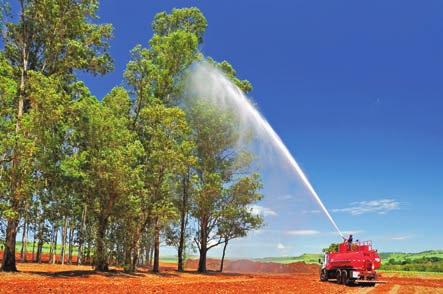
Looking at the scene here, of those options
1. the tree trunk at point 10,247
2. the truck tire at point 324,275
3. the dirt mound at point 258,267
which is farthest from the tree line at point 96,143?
the dirt mound at point 258,267

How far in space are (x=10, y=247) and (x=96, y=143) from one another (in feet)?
36.1

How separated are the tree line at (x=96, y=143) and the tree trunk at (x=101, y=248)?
0.31 feet

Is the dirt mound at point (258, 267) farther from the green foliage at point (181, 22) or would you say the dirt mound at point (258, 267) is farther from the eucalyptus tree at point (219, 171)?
the green foliage at point (181, 22)

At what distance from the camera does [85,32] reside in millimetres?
39281

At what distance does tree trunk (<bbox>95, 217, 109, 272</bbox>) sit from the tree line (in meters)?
0.09

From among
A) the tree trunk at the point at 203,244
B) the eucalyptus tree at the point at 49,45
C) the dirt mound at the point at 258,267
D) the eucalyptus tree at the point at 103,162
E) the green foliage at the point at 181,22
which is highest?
the green foliage at the point at 181,22

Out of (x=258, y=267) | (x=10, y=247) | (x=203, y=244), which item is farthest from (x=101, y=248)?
(x=258, y=267)

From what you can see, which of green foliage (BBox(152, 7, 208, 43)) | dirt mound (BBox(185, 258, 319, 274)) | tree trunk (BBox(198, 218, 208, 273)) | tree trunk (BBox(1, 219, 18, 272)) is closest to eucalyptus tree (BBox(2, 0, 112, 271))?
tree trunk (BBox(1, 219, 18, 272))

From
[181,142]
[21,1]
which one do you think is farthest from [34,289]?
[181,142]

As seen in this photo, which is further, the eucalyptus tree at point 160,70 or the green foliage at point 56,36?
the eucalyptus tree at point 160,70

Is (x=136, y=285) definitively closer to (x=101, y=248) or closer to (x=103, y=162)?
(x=101, y=248)

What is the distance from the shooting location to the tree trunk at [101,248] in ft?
128

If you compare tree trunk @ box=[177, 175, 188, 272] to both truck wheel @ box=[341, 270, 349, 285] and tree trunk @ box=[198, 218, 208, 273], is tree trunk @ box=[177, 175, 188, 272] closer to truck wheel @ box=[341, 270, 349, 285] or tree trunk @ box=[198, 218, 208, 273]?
tree trunk @ box=[198, 218, 208, 273]

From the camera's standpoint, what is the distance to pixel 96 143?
3925 centimetres
